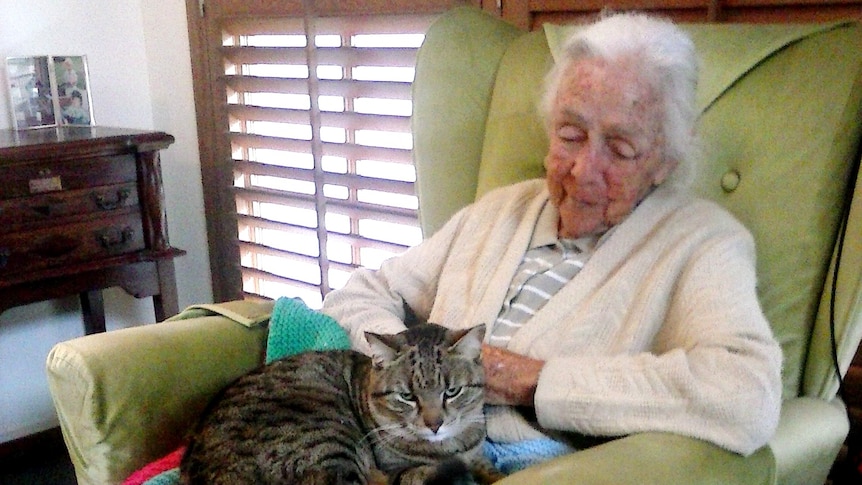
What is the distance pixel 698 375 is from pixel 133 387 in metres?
0.81

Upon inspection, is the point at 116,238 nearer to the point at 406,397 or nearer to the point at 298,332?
the point at 298,332

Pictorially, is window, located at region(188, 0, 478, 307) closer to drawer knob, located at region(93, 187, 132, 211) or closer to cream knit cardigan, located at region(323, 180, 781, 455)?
drawer knob, located at region(93, 187, 132, 211)

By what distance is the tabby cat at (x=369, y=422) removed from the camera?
3.33ft

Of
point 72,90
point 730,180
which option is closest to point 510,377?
point 730,180

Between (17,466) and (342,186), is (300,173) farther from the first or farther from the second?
(17,466)

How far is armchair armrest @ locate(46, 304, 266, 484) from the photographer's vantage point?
1.15m

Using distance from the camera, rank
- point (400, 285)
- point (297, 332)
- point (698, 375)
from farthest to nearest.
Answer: point (400, 285) → point (297, 332) → point (698, 375)

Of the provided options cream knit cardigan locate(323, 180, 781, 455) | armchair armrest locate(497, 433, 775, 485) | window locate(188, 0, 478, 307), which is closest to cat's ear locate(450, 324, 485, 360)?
cream knit cardigan locate(323, 180, 781, 455)

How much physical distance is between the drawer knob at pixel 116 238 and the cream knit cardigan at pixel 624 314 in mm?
877

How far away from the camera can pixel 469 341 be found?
1099 mm

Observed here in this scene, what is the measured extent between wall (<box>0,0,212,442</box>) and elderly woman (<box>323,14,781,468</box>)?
4.45 feet

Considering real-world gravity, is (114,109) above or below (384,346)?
above

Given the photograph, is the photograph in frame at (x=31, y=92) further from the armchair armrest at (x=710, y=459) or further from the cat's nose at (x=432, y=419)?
the armchair armrest at (x=710, y=459)

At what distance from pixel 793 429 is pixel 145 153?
166 centimetres
